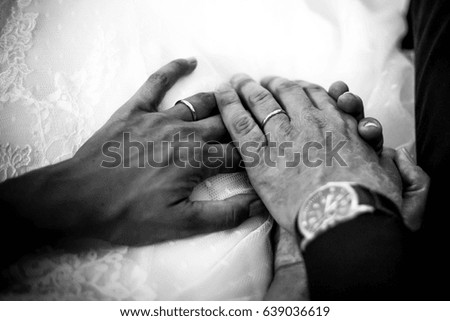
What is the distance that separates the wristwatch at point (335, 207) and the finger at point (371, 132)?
207 millimetres

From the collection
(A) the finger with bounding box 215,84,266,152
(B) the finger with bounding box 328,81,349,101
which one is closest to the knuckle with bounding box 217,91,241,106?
(A) the finger with bounding box 215,84,266,152

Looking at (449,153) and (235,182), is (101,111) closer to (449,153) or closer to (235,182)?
(235,182)

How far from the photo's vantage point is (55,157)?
851mm

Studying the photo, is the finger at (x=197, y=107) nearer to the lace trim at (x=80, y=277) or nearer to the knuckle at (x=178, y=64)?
the knuckle at (x=178, y=64)

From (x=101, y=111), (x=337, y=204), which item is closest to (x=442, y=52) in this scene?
(x=337, y=204)

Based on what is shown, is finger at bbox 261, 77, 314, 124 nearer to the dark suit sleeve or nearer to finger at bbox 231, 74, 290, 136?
finger at bbox 231, 74, 290, 136

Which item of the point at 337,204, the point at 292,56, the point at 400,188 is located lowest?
the point at 400,188

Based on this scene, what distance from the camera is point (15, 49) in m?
0.94

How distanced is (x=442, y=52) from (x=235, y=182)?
521mm

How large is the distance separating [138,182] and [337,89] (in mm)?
474

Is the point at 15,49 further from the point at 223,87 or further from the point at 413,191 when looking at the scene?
the point at 413,191
